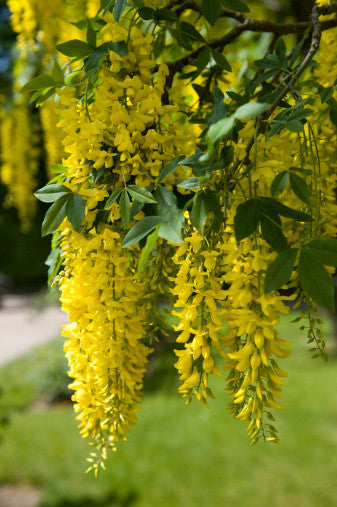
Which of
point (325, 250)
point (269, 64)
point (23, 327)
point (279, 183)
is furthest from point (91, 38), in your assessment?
point (23, 327)

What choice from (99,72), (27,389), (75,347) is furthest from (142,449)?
(99,72)

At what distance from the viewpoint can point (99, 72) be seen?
88cm

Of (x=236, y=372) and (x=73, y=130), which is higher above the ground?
(x=73, y=130)

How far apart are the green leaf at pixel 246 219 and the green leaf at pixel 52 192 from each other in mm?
316

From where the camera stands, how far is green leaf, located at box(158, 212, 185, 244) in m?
0.70

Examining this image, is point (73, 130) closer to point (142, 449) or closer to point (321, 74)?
point (321, 74)

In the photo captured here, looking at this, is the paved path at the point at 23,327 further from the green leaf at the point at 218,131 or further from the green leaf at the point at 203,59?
the green leaf at the point at 218,131

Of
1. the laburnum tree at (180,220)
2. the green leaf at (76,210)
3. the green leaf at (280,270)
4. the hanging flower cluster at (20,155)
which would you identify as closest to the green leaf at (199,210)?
the laburnum tree at (180,220)

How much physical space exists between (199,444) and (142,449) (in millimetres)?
452

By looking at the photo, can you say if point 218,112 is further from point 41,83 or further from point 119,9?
point 41,83

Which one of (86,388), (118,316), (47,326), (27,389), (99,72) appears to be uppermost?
(99,72)

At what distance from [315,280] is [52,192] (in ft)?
1.52

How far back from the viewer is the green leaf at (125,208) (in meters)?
0.78

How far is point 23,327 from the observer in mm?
8711
